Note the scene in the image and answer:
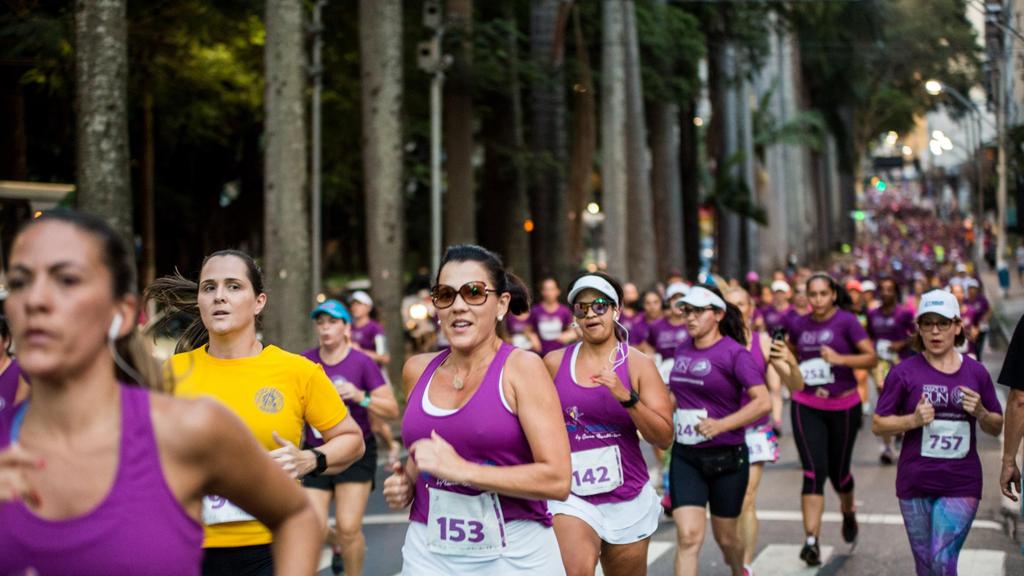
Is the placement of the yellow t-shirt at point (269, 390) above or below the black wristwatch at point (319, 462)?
above

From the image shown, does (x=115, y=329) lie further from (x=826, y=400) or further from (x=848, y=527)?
(x=826, y=400)

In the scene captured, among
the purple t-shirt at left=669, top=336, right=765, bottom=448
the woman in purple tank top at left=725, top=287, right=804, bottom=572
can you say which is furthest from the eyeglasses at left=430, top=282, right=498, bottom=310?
the woman in purple tank top at left=725, top=287, right=804, bottom=572

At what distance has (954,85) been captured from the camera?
59.5 metres

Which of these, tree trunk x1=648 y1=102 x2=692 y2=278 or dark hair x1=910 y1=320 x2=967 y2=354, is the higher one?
tree trunk x1=648 y1=102 x2=692 y2=278

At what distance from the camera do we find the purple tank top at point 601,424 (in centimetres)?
698

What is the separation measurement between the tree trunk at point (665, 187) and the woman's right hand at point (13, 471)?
3420 centimetres

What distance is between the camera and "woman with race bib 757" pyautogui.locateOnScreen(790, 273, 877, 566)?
10368 millimetres

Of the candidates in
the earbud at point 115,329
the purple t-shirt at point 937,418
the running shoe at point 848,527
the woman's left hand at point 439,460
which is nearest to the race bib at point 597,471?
the purple t-shirt at point 937,418

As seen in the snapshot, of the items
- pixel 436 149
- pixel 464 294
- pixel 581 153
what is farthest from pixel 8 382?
pixel 581 153

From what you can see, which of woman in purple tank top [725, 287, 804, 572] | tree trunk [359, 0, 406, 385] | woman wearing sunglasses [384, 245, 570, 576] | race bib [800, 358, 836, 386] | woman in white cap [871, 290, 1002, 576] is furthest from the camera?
tree trunk [359, 0, 406, 385]

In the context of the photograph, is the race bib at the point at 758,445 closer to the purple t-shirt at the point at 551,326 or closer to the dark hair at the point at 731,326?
the dark hair at the point at 731,326

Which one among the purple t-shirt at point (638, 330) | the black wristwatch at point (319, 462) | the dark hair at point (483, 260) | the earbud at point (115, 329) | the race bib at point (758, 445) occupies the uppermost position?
the dark hair at point (483, 260)

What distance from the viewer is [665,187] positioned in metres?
36.9

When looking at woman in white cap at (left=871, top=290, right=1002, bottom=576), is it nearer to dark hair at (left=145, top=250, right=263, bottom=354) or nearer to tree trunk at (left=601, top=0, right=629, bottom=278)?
dark hair at (left=145, top=250, right=263, bottom=354)
